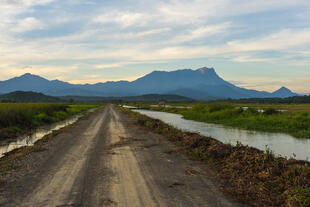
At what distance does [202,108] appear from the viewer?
53125mm

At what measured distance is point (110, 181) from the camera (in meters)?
8.38

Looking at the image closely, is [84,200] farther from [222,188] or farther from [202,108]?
[202,108]

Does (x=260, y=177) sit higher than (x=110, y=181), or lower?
higher

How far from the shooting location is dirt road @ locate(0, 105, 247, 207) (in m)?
6.71

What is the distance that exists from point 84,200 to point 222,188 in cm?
418

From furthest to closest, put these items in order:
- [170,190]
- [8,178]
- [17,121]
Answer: [17,121], [8,178], [170,190]

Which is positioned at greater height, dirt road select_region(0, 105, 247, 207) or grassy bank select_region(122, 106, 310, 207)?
grassy bank select_region(122, 106, 310, 207)

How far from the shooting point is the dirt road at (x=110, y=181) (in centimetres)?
671

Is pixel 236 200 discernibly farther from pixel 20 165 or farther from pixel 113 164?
pixel 20 165

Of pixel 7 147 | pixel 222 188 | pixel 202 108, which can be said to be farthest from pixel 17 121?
pixel 202 108

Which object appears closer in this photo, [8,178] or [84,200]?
[84,200]

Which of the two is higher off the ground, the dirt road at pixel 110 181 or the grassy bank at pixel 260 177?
the grassy bank at pixel 260 177

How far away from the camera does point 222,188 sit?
782 centimetres

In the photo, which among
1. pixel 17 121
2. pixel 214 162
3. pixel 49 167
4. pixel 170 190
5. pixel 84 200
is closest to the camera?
pixel 84 200
